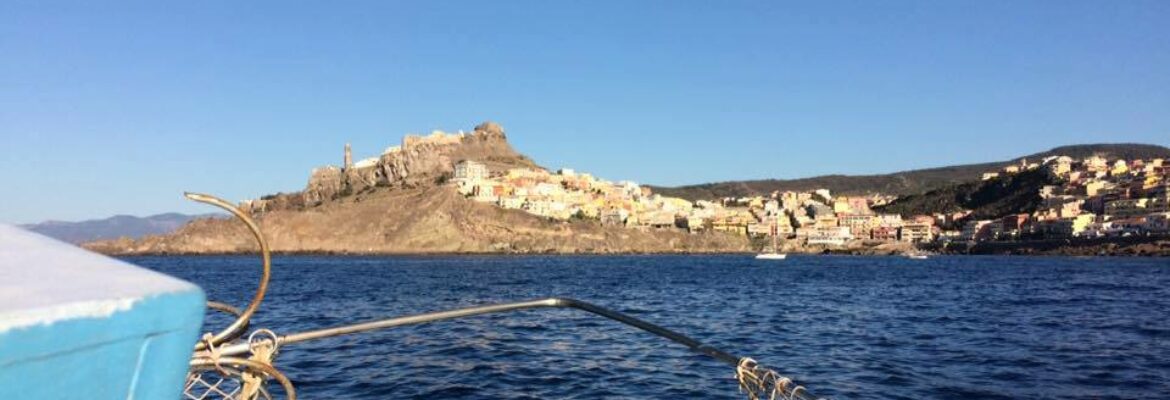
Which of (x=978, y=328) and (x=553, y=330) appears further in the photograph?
(x=978, y=328)

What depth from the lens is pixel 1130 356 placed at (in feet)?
65.8

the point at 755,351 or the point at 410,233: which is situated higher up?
the point at 410,233

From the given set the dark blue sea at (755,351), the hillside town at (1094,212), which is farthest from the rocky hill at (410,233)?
the dark blue sea at (755,351)

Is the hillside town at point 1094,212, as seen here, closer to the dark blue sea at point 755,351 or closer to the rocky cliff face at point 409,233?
the rocky cliff face at point 409,233

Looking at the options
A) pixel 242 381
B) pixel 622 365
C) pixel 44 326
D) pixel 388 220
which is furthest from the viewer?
pixel 388 220

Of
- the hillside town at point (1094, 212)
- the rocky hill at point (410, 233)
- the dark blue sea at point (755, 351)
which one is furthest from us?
the rocky hill at point (410, 233)

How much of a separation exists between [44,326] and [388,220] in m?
176

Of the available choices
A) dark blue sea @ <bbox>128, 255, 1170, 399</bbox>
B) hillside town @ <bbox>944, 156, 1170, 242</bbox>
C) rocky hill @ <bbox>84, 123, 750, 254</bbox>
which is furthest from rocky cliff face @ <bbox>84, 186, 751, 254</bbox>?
dark blue sea @ <bbox>128, 255, 1170, 399</bbox>

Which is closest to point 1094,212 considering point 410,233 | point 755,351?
point 410,233

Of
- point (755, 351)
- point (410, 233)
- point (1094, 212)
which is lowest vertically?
point (755, 351)

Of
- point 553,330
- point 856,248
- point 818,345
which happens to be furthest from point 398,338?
point 856,248

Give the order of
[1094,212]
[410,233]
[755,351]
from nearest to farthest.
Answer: [755,351] → [410,233] → [1094,212]

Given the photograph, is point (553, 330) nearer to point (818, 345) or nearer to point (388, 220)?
point (818, 345)

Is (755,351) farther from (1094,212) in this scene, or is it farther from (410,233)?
(1094,212)
